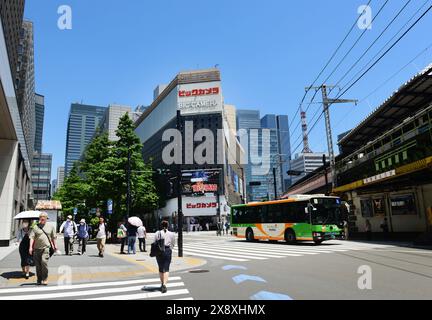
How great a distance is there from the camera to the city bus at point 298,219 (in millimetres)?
21016

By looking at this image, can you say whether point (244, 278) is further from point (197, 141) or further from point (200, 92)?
point (200, 92)

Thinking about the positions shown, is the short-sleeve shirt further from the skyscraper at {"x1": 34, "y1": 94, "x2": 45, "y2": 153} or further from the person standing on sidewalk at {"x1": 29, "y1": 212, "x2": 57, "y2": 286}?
the skyscraper at {"x1": 34, "y1": 94, "x2": 45, "y2": 153}

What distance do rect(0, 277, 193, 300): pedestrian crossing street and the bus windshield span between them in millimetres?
13456

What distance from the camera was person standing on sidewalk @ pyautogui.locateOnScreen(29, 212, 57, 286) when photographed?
8.84m

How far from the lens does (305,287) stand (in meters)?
8.02

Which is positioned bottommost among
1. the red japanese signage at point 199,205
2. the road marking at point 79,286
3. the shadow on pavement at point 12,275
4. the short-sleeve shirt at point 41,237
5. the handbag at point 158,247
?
the road marking at point 79,286

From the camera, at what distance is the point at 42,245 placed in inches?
347

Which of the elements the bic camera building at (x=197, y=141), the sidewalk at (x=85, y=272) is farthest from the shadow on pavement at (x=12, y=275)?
the bic camera building at (x=197, y=141)

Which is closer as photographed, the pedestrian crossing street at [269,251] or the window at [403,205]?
the pedestrian crossing street at [269,251]

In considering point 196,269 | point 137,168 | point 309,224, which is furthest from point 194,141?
point 196,269

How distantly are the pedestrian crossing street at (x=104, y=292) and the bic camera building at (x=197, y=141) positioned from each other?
5534 centimetres

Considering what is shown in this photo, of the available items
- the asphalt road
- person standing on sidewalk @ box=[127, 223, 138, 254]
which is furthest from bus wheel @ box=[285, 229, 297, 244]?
the asphalt road

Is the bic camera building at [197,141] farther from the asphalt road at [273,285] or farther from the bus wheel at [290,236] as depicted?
the asphalt road at [273,285]
